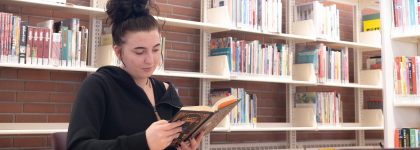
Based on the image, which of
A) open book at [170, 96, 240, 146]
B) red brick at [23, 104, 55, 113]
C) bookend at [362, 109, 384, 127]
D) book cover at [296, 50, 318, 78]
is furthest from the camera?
bookend at [362, 109, 384, 127]

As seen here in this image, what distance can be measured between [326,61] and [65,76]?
212 centimetres

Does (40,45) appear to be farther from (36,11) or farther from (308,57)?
(308,57)

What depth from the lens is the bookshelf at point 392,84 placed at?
2500 millimetres

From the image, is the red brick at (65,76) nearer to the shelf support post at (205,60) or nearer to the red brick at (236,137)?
the shelf support post at (205,60)

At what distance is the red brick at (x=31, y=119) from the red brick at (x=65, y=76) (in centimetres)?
25

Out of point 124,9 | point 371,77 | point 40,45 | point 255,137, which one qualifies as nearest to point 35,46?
point 40,45

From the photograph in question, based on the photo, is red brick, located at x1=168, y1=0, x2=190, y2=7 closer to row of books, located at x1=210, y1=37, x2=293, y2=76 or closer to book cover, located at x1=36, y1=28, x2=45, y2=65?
row of books, located at x1=210, y1=37, x2=293, y2=76

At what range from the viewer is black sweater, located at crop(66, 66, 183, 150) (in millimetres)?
1134

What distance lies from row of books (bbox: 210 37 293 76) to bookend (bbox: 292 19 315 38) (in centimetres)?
25

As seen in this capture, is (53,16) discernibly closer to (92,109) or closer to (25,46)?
(25,46)

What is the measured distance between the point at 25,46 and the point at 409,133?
7.66 feet

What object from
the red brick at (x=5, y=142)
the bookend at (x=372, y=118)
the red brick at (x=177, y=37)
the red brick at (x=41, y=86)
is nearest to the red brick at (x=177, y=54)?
the red brick at (x=177, y=37)

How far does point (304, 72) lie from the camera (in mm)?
3293

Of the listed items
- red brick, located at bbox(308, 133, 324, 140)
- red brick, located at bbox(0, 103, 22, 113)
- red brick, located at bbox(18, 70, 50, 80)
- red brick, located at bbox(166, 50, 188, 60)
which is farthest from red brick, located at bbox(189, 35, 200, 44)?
red brick, located at bbox(308, 133, 324, 140)
